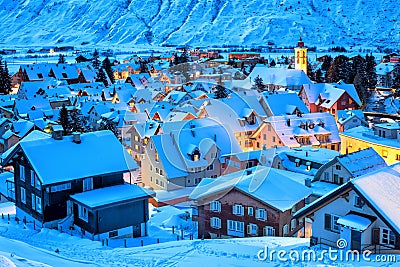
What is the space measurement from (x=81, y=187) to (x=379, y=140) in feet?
56.7

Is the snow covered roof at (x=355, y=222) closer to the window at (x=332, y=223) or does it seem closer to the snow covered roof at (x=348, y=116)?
the window at (x=332, y=223)

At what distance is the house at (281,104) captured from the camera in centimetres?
3797

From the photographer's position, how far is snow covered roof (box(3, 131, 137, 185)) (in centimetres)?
1811

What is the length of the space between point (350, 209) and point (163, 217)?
381 inches

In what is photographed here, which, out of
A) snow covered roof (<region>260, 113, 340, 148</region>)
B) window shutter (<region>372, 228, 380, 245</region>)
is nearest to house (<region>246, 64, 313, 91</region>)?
snow covered roof (<region>260, 113, 340, 148</region>)

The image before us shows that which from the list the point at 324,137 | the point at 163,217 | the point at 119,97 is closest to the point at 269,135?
the point at 324,137

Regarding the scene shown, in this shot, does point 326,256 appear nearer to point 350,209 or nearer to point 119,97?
point 350,209

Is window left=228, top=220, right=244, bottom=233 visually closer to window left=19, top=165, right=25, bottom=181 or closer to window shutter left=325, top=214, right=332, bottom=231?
window shutter left=325, top=214, right=332, bottom=231

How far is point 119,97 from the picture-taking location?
52.2m

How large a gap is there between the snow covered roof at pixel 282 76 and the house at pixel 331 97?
763 cm

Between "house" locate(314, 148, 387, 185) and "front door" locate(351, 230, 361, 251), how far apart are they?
776cm

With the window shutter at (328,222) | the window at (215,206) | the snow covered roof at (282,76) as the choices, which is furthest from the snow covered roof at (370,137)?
the snow covered roof at (282,76)

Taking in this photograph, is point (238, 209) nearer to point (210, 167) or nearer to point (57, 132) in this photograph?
point (57, 132)

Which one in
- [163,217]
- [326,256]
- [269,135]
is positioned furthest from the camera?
[269,135]
